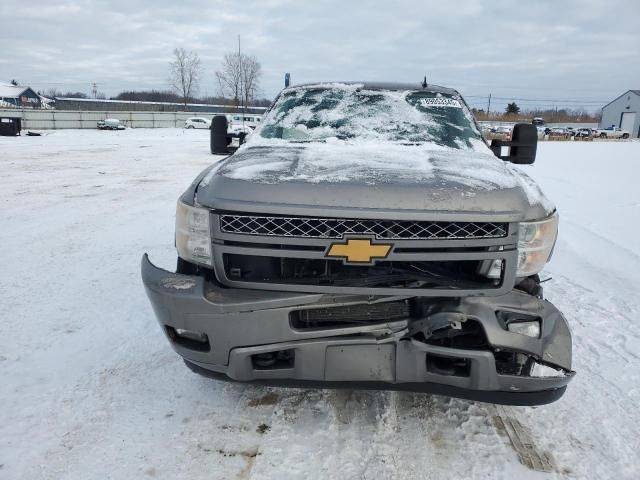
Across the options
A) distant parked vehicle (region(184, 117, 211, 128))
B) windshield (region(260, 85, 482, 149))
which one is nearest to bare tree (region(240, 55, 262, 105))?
distant parked vehicle (region(184, 117, 211, 128))

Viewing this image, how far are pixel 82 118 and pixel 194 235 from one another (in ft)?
146

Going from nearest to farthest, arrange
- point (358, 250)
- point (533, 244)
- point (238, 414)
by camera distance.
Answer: point (358, 250)
point (533, 244)
point (238, 414)

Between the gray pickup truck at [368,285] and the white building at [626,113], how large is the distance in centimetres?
8496

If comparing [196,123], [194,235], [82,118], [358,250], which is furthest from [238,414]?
[196,123]

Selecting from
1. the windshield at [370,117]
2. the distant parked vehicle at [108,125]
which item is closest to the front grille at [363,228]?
the windshield at [370,117]

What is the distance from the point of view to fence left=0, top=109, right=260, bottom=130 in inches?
1502

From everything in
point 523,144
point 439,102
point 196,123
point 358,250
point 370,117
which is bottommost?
point 358,250

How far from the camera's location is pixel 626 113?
7519 centimetres

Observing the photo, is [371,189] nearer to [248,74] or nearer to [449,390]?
[449,390]

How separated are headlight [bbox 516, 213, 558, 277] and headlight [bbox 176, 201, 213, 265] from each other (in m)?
1.43

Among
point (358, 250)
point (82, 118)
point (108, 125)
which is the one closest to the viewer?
point (358, 250)

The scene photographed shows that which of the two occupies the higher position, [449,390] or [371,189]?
[371,189]

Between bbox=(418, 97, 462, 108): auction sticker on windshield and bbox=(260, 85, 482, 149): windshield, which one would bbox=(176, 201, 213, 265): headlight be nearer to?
bbox=(260, 85, 482, 149): windshield

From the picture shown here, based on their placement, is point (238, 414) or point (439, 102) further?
point (439, 102)
